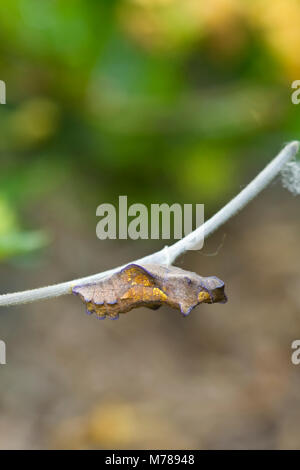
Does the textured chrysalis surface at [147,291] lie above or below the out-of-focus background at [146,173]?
below

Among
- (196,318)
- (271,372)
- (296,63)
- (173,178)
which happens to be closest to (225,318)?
(196,318)

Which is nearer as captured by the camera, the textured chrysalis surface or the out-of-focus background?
the textured chrysalis surface

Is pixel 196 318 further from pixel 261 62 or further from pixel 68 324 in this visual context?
pixel 261 62

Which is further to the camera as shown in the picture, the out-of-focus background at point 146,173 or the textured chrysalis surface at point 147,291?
the out-of-focus background at point 146,173
